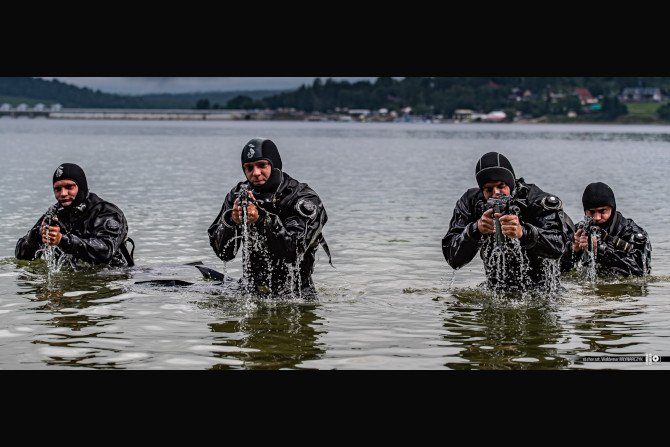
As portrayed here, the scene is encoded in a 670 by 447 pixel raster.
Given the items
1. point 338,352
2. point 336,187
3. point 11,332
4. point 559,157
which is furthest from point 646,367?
point 559,157

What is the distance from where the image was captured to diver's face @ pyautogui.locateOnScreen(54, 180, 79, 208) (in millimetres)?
15906

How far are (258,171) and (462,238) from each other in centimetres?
269

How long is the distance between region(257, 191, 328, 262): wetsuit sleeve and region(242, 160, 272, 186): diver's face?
471 millimetres

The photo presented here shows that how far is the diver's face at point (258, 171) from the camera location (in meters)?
13.4

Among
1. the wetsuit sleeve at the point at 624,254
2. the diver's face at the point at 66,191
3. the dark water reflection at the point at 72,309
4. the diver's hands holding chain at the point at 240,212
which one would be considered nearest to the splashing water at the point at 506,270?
the wetsuit sleeve at the point at 624,254

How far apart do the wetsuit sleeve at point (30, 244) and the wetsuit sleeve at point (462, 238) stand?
6415mm

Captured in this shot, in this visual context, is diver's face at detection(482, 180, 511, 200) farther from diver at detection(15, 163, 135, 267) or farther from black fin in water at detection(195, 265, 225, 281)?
diver at detection(15, 163, 135, 267)

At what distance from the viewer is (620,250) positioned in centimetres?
1680

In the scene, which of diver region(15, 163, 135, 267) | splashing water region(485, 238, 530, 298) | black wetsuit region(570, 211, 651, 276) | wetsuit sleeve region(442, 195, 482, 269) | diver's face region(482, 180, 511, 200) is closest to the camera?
diver's face region(482, 180, 511, 200)

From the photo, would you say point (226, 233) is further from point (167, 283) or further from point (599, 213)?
point (599, 213)

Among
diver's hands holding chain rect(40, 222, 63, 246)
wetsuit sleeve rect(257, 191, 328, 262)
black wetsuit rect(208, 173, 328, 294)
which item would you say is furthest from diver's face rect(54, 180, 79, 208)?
wetsuit sleeve rect(257, 191, 328, 262)

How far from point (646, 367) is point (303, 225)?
15.4 ft

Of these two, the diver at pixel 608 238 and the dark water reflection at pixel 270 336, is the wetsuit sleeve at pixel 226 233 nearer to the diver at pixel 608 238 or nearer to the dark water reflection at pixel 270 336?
the dark water reflection at pixel 270 336

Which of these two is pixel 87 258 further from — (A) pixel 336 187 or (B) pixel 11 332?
(A) pixel 336 187
